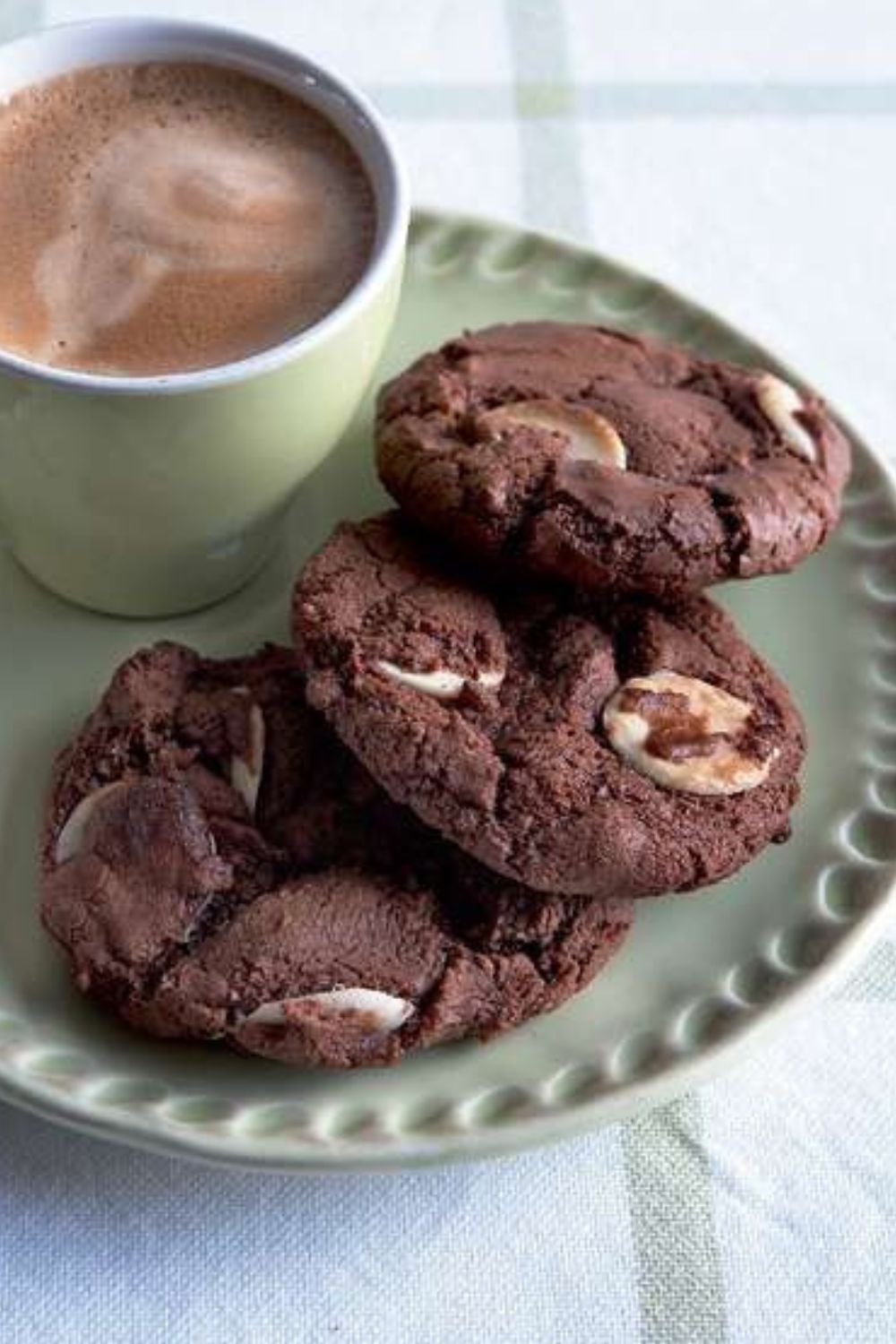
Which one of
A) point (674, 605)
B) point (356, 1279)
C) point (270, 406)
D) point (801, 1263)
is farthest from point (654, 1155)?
point (270, 406)

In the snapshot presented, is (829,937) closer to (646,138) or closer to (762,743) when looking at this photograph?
(762,743)

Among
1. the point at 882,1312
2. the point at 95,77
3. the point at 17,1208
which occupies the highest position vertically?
the point at 95,77

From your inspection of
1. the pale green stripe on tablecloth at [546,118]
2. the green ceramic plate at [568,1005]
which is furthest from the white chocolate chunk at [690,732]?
the pale green stripe on tablecloth at [546,118]

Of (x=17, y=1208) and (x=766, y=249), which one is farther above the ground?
(x=766, y=249)

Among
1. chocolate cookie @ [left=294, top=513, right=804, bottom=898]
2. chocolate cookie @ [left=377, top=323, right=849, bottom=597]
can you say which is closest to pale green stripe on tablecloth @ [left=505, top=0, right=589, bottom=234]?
chocolate cookie @ [left=377, top=323, right=849, bottom=597]

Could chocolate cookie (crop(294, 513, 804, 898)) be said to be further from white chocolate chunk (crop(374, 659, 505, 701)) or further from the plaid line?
the plaid line

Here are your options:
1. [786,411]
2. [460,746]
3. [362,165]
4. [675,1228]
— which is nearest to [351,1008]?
[460,746]

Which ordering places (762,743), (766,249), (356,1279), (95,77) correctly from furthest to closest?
(766,249), (95,77), (762,743), (356,1279)
